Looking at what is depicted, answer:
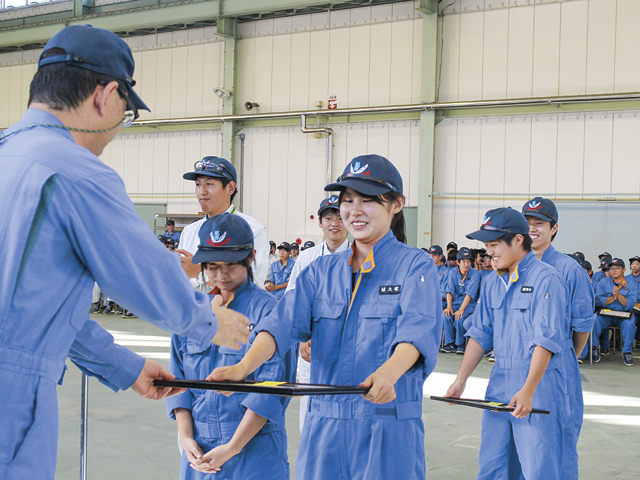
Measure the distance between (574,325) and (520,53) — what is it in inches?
419

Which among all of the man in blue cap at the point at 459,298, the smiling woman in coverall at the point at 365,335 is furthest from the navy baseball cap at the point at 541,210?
the man in blue cap at the point at 459,298

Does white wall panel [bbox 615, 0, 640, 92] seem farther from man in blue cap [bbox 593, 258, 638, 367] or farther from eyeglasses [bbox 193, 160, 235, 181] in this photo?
eyeglasses [bbox 193, 160, 235, 181]

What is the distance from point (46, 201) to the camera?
139 centimetres

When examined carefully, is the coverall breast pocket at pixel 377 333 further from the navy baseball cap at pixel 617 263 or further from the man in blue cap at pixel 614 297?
the navy baseball cap at pixel 617 263

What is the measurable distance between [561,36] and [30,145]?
13.6 metres

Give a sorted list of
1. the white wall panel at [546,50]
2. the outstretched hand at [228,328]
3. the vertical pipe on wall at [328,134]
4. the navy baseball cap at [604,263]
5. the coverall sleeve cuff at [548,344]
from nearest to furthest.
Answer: the outstretched hand at [228,328] → the coverall sleeve cuff at [548,344] → the navy baseball cap at [604,263] → the white wall panel at [546,50] → the vertical pipe on wall at [328,134]

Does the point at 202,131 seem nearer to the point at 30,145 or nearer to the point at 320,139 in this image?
the point at 320,139

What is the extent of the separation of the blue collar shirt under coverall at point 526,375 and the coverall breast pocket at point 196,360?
171 centimetres

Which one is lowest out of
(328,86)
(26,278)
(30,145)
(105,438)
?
(105,438)

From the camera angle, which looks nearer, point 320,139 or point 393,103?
point 393,103

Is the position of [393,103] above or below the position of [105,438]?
above

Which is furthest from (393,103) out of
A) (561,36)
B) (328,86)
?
(561,36)

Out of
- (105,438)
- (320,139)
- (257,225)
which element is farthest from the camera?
(320,139)

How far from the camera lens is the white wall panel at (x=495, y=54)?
44.2 feet
